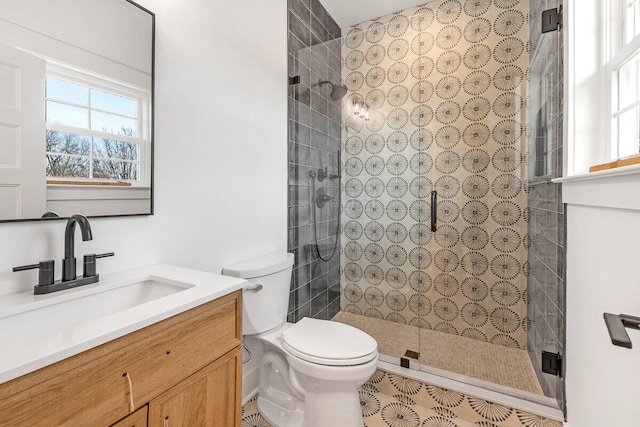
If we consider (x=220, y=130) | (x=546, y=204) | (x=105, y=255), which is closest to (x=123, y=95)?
(x=220, y=130)

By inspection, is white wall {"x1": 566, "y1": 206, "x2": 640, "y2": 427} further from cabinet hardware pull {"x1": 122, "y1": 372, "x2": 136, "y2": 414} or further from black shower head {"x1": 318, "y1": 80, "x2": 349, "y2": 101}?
black shower head {"x1": 318, "y1": 80, "x2": 349, "y2": 101}

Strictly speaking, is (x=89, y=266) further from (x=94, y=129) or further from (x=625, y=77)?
(x=625, y=77)

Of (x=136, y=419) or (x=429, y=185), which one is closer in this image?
(x=136, y=419)

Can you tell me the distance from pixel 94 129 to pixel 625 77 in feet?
6.56

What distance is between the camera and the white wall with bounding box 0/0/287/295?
1103 millimetres

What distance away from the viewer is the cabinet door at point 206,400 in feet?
2.58

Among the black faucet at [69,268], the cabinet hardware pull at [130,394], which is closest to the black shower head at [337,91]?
the black faucet at [69,268]

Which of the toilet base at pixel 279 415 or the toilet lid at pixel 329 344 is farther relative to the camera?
the toilet base at pixel 279 415

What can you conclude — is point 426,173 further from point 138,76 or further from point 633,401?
point 138,76

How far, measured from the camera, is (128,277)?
104 centimetres

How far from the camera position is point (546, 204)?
1.70m

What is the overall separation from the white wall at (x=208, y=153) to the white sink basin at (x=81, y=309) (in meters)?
0.15

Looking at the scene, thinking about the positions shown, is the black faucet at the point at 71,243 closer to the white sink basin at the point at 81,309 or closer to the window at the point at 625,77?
the white sink basin at the point at 81,309

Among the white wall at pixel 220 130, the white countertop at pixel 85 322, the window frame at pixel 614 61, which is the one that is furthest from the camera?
the white wall at pixel 220 130
